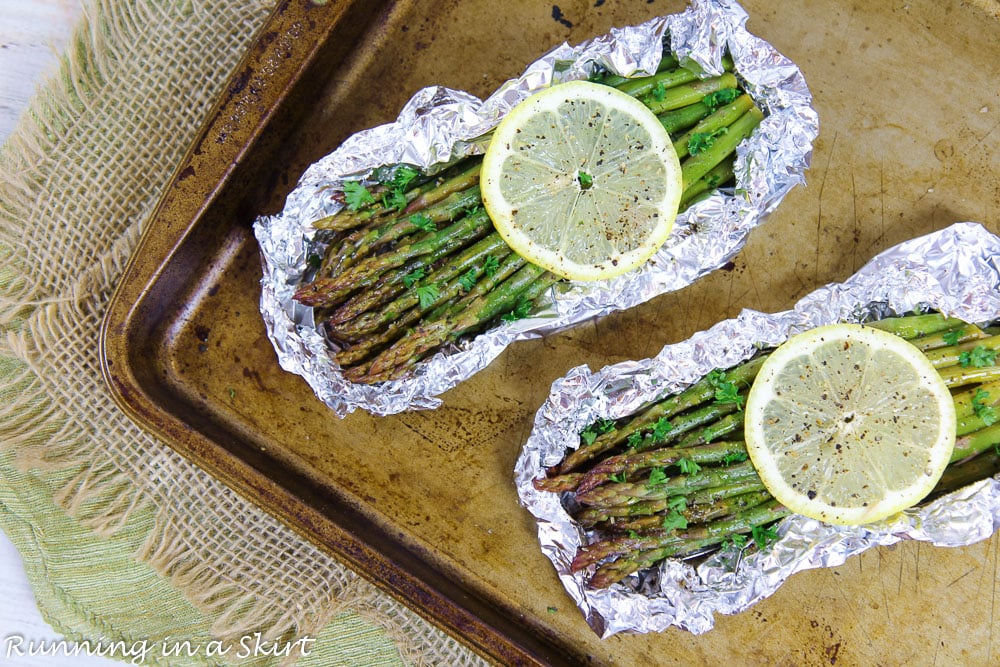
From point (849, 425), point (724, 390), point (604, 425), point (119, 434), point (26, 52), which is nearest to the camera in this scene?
point (849, 425)

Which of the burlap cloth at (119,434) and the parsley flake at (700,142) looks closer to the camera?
the parsley flake at (700,142)

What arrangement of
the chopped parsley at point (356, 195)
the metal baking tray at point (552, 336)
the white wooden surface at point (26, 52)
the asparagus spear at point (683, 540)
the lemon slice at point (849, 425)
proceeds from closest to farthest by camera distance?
the lemon slice at point (849, 425) → the asparagus spear at point (683, 540) → the chopped parsley at point (356, 195) → the metal baking tray at point (552, 336) → the white wooden surface at point (26, 52)

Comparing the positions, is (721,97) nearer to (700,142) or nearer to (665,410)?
(700,142)

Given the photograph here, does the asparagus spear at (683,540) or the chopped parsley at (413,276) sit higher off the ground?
the chopped parsley at (413,276)

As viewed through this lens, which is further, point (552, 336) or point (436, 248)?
point (552, 336)

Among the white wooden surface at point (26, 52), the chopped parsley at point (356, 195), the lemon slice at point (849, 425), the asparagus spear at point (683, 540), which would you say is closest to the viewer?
the lemon slice at point (849, 425)

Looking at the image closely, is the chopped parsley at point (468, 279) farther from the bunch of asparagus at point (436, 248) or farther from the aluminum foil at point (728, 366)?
the aluminum foil at point (728, 366)

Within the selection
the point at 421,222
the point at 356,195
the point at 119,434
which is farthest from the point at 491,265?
the point at 119,434

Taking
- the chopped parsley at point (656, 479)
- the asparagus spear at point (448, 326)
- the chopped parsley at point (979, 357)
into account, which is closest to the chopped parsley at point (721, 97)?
the asparagus spear at point (448, 326)

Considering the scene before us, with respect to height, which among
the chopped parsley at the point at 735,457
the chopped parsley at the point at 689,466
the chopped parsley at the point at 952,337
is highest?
the chopped parsley at the point at 689,466
